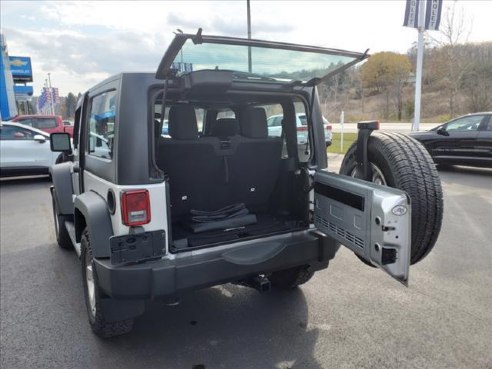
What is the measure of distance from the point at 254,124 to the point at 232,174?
0.47 metres

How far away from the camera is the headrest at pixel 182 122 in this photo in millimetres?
2992

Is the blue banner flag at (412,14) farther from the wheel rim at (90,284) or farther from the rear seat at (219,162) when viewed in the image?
the wheel rim at (90,284)

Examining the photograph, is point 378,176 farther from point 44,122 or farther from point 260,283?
point 44,122

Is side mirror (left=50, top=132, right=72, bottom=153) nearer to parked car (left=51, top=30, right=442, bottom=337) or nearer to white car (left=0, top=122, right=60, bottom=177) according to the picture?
parked car (left=51, top=30, right=442, bottom=337)

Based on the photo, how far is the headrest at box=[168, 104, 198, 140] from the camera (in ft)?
9.82

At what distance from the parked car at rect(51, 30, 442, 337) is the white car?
8.04 meters

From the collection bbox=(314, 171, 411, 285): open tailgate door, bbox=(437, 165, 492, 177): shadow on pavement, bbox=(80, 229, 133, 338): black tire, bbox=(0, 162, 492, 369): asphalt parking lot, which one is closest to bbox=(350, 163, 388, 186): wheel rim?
bbox=(314, 171, 411, 285): open tailgate door

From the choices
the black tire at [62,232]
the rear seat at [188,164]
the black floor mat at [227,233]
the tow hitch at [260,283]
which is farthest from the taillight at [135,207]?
the black tire at [62,232]

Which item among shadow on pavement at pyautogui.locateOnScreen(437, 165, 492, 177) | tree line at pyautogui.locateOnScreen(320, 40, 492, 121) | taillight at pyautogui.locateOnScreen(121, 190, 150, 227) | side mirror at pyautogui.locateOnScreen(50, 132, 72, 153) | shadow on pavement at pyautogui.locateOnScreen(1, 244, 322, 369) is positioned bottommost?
shadow on pavement at pyautogui.locateOnScreen(1, 244, 322, 369)

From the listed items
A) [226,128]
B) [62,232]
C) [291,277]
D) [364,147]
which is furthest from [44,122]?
[364,147]

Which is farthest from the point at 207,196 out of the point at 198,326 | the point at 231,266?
the point at 198,326

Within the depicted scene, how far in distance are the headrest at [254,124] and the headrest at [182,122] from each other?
542mm

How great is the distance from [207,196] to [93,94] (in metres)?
1.30

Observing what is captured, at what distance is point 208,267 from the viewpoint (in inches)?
102
